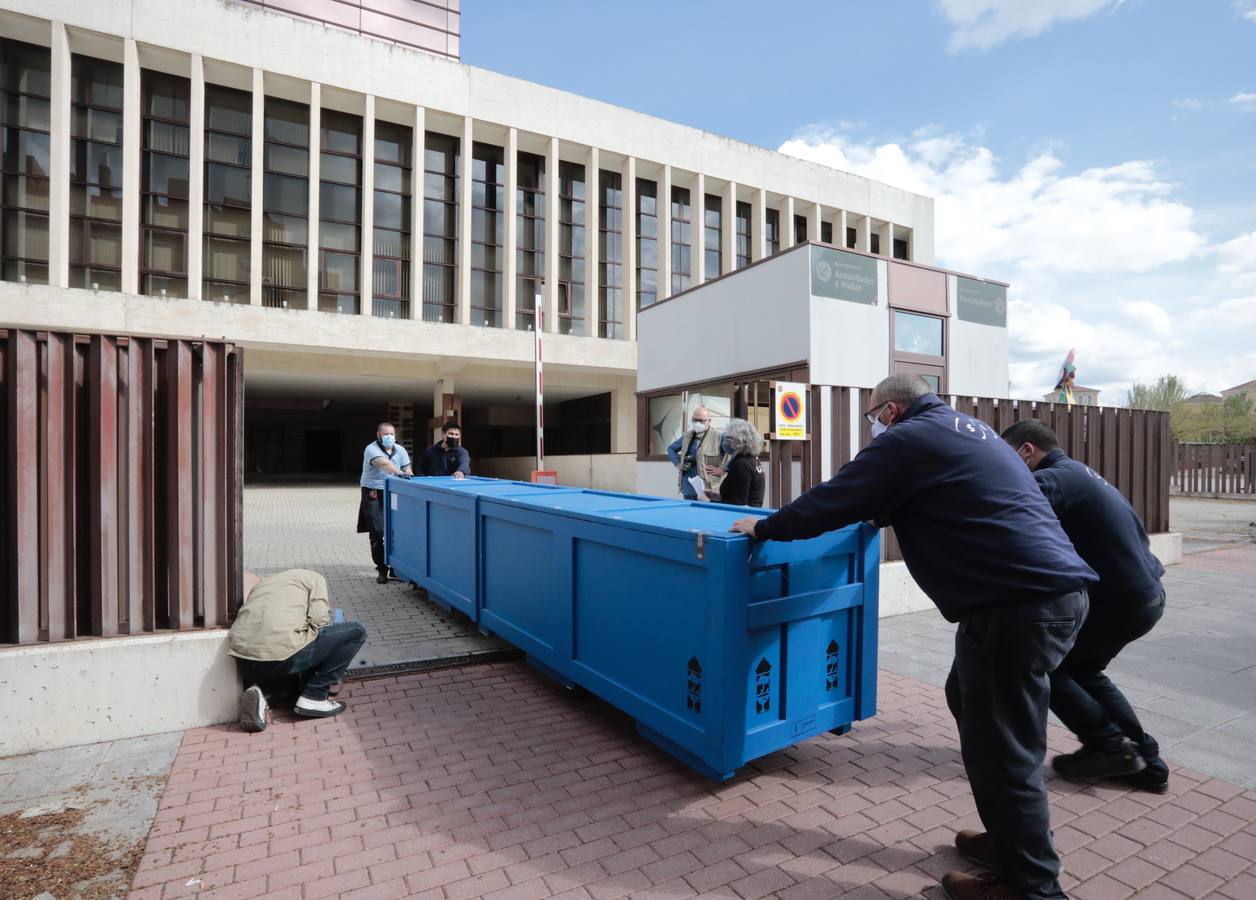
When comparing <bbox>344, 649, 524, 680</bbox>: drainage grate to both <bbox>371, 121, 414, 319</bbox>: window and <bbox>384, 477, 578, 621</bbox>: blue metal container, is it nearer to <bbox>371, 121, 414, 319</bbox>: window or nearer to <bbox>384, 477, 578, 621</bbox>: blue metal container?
<bbox>384, 477, 578, 621</bbox>: blue metal container

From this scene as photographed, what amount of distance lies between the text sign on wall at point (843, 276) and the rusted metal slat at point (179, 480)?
7.92m

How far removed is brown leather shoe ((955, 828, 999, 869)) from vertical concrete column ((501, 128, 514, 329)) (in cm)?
2281

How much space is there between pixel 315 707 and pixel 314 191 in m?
21.7

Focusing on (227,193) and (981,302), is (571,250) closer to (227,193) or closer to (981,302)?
(227,193)

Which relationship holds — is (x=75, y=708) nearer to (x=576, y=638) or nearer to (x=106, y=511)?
(x=106, y=511)

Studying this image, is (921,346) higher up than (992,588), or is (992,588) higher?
(921,346)

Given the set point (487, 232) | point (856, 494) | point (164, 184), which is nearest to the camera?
point (856, 494)

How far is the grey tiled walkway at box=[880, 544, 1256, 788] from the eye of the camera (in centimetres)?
368

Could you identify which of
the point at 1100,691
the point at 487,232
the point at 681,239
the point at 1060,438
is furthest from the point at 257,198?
the point at 1100,691

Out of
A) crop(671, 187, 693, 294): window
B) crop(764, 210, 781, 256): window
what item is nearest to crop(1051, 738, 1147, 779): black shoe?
crop(671, 187, 693, 294): window

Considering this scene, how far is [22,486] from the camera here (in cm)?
369

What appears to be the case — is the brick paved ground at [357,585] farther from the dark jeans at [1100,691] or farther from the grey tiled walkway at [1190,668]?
the dark jeans at [1100,691]

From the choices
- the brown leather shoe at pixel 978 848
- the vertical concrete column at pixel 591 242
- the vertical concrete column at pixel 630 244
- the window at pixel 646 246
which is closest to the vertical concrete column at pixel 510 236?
the vertical concrete column at pixel 591 242

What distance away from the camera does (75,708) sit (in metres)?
3.71
